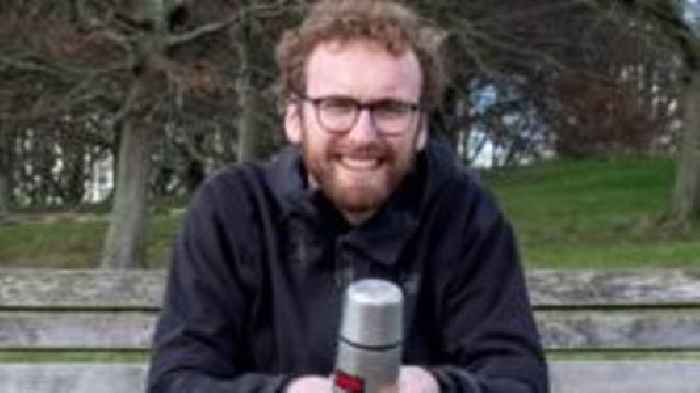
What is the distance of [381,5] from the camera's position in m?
2.39

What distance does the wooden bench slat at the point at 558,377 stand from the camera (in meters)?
3.48

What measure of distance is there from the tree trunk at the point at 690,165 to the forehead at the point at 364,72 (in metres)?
16.4

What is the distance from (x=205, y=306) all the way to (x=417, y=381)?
0.47 metres

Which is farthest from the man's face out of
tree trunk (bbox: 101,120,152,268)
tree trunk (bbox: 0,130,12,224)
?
tree trunk (bbox: 0,130,12,224)

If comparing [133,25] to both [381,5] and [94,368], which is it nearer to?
[94,368]

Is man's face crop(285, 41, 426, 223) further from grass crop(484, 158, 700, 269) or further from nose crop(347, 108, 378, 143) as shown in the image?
grass crop(484, 158, 700, 269)

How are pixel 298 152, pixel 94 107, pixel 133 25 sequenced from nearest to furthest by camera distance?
pixel 298 152 < pixel 133 25 < pixel 94 107

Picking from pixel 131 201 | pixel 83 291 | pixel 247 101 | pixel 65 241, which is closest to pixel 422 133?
pixel 83 291

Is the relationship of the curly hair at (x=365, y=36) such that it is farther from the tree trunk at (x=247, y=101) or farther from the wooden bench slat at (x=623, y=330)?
the tree trunk at (x=247, y=101)

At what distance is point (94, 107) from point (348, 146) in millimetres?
11893

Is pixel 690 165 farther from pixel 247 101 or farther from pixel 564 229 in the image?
pixel 247 101

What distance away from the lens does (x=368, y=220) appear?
2441 millimetres

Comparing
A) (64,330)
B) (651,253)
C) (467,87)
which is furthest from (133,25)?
(467,87)

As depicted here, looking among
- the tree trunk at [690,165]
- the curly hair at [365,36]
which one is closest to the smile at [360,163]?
the curly hair at [365,36]
